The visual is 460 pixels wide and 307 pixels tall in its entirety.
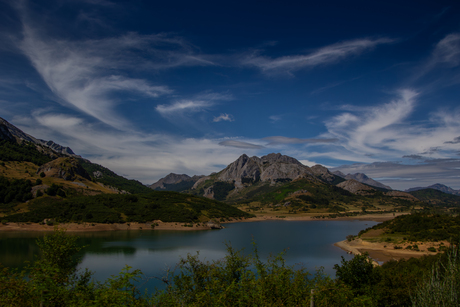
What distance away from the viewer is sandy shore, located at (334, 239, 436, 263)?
60944mm

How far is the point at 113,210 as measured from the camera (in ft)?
436

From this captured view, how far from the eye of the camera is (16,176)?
469ft

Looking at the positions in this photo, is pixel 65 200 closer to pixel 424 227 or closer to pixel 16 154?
pixel 16 154

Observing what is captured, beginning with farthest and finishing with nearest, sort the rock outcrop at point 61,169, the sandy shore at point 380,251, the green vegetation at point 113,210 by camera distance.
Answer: the rock outcrop at point 61,169, the green vegetation at point 113,210, the sandy shore at point 380,251

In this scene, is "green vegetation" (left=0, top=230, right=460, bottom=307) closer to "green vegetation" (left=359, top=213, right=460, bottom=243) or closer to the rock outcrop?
"green vegetation" (left=359, top=213, right=460, bottom=243)

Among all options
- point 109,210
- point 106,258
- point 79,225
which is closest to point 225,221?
point 109,210

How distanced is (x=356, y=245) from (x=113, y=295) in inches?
3453

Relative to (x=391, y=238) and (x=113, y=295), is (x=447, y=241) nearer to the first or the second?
(x=391, y=238)

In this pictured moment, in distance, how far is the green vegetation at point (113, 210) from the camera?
115125 mm

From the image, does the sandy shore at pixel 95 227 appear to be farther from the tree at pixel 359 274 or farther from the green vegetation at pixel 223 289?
the tree at pixel 359 274

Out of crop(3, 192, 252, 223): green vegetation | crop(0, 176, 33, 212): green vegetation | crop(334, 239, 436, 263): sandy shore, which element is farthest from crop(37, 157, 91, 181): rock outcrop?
crop(334, 239, 436, 263): sandy shore

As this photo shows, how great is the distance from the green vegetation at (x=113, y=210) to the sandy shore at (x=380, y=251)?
9147 cm

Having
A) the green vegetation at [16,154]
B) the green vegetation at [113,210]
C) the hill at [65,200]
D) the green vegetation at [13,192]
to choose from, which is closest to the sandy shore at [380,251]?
the hill at [65,200]

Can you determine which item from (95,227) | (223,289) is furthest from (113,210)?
(223,289)
